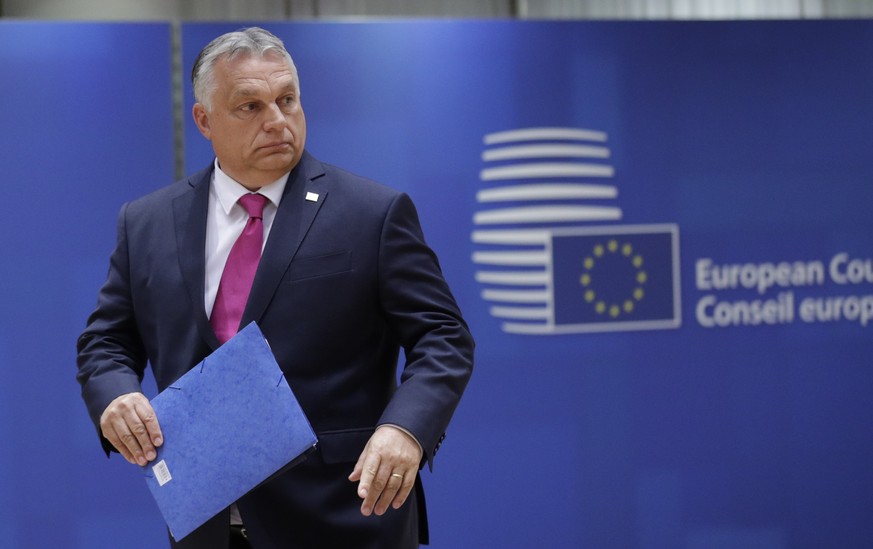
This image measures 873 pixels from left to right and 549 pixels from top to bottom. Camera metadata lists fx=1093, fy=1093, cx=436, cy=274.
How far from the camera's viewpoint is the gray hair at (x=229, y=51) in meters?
2.10

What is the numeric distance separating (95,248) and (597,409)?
196cm

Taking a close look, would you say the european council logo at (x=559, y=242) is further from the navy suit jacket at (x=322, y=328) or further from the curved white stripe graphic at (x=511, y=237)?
the navy suit jacket at (x=322, y=328)

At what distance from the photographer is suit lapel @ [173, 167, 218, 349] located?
2047mm

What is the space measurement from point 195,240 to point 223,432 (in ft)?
1.40

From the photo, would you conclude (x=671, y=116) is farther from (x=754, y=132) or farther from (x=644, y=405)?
(x=644, y=405)

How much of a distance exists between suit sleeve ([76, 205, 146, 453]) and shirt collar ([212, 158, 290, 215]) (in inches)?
8.8

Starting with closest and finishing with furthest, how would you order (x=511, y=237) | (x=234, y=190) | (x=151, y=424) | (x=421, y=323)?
1. (x=151, y=424)
2. (x=421, y=323)
3. (x=234, y=190)
4. (x=511, y=237)

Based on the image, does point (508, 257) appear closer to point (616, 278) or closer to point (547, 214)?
point (547, 214)

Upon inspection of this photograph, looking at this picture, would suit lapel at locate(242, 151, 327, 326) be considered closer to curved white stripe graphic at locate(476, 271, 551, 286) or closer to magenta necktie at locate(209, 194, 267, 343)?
magenta necktie at locate(209, 194, 267, 343)

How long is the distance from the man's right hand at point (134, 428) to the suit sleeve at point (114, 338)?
4.5 inches

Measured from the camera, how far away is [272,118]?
2084 millimetres

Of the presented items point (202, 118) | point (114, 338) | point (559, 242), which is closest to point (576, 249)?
point (559, 242)

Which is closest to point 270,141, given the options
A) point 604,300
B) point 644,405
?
point 604,300

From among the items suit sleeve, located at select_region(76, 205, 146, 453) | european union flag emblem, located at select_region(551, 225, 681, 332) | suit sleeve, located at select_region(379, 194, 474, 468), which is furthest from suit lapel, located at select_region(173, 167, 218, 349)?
european union flag emblem, located at select_region(551, 225, 681, 332)
